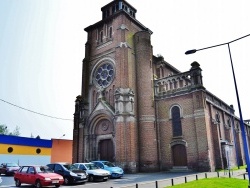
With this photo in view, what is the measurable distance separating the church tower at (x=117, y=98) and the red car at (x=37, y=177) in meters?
10.6

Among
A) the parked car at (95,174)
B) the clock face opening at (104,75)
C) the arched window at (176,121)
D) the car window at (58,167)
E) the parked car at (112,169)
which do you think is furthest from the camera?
the clock face opening at (104,75)

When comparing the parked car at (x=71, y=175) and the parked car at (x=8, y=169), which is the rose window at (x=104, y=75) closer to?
the parked car at (x=8, y=169)

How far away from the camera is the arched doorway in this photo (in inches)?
1005

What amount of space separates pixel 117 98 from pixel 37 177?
45.0ft

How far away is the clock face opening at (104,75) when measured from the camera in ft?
100.0

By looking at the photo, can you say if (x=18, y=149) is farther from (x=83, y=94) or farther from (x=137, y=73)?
(x=137, y=73)

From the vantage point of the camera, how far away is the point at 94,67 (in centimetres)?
3266

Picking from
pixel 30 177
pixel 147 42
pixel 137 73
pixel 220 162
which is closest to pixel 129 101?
pixel 137 73

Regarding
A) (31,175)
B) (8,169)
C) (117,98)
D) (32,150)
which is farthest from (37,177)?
(32,150)

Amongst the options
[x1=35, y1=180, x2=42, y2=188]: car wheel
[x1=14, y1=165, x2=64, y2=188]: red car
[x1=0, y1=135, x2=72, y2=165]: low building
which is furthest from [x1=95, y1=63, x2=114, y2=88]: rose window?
[x1=35, y1=180, x2=42, y2=188]: car wheel

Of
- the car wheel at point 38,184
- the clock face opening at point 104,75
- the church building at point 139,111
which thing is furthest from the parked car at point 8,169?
the clock face opening at point 104,75

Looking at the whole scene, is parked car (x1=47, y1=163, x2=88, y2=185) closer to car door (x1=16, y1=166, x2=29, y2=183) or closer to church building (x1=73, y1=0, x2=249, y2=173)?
car door (x1=16, y1=166, x2=29, y2=183)

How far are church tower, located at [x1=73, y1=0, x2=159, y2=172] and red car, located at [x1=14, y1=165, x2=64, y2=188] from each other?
10.6m

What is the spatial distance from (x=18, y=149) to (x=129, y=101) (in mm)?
20445
